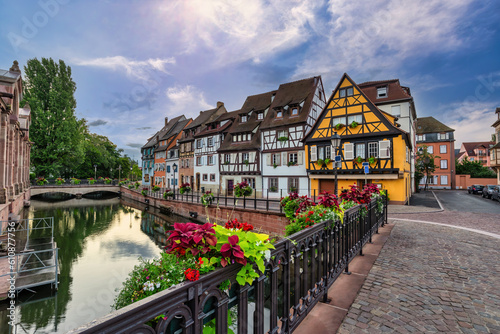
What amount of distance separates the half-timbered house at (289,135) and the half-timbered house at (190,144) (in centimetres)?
1258

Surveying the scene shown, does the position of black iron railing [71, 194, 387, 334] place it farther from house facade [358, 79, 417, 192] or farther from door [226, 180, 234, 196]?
door [226, 180, 234, 196]

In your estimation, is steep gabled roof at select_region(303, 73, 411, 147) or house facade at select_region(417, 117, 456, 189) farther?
house facade at select_region(417, 117, 456, 189)

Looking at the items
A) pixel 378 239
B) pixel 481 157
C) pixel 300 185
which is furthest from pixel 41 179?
pixel 481 157

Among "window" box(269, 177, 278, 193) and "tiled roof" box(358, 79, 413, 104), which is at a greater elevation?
"tiled roof" box(358, 79, 413, 104)

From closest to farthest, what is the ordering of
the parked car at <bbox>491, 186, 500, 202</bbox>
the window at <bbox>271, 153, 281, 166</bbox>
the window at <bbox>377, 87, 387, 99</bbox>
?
the parked car at <bbox>491, 186, 500, 202</bbox> < the window at <bbox>377, 87, 387, 99</bbox> < the window at <bbox>271, 153, 281, 166</bbox>

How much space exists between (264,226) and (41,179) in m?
38.6

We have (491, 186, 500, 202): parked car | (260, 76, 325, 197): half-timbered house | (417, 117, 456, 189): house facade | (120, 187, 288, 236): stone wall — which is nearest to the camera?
(120, 187, 288, 236): stone wall

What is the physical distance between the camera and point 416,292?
4375 millimetres

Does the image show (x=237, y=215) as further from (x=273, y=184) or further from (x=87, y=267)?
(x=273, y=184)

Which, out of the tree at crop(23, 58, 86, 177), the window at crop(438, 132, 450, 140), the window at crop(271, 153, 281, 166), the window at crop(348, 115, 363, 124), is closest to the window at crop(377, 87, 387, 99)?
the window at crop(348, 115, 363, 124)

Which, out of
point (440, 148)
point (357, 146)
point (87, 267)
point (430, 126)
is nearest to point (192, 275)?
point (87, 267)

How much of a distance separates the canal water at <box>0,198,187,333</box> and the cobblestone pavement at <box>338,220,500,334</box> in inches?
327

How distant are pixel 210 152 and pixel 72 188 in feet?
89.6

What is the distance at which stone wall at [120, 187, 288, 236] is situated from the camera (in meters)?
15.6
